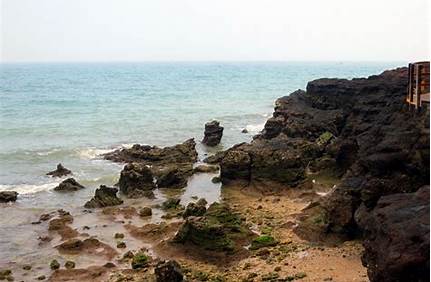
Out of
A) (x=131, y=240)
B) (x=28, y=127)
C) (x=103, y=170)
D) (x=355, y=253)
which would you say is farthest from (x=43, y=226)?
(x=28, y=127)

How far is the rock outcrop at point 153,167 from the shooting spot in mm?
33406

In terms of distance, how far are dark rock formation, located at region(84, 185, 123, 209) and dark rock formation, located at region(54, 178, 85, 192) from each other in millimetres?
3444

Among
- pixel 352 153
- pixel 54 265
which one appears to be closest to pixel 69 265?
pixel 54 265

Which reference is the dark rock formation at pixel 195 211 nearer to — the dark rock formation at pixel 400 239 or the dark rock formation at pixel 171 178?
the dark rock formation at pixel 171 178

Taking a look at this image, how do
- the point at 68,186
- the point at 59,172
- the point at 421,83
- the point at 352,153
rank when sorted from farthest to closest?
the point at 59,172
the point at 68,186
the point at 352,153
the point at 421,83

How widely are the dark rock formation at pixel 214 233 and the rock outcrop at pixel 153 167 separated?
9.56m

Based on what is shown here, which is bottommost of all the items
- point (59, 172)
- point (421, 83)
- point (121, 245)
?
point (59, 172)

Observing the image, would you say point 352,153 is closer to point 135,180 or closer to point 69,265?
point 135,180

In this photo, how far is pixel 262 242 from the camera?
2255 centimetres

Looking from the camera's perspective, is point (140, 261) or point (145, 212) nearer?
point (140, 261)

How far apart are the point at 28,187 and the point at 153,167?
8181mm

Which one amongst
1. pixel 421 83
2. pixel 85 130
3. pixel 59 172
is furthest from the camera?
pixel 85 130

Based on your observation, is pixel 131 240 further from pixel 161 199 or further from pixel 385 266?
pixel 385 266

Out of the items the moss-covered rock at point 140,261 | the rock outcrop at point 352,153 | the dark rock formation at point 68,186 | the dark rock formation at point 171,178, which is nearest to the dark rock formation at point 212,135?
the rock outcrop at point 352,153
